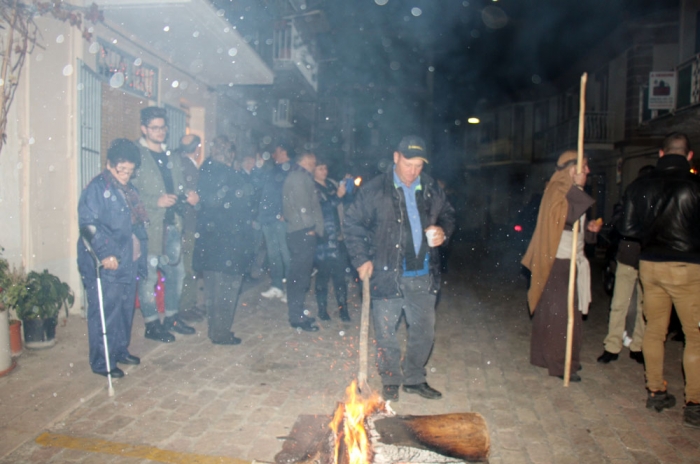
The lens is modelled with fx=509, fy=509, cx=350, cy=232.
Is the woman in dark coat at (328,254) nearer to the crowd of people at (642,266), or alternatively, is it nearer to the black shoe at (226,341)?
the black shoe at (226,341)

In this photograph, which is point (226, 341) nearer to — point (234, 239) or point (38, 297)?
point (234, 239)

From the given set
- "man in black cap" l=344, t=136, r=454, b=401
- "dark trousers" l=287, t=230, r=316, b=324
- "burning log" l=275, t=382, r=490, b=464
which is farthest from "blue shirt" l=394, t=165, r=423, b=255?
"dark trousers" l=287, t=230, r=316, b=324

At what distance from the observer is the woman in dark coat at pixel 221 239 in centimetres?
550

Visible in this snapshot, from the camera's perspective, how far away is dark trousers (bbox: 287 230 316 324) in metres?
6.21

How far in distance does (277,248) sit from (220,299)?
2.53m

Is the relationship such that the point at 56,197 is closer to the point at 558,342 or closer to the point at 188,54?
the point at 188,54

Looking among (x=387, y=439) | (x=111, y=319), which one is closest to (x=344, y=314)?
(x=111, y=319)

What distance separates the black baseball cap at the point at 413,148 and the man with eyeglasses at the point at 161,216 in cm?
261

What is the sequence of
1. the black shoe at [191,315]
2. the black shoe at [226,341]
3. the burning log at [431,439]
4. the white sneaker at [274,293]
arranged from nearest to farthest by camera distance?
the burning log at [431,439], the black shoe at [226,341], the black shoe at [191,315], the white sneaker at [274,293]

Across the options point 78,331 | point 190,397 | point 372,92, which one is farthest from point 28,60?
point 372,92

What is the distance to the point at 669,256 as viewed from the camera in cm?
405

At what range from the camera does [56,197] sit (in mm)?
6137

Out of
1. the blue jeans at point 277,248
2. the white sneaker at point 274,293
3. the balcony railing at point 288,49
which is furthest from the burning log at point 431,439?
the balcony railing at point 288,49

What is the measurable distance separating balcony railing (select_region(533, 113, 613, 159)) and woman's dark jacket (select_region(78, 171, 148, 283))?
57.7 ft
